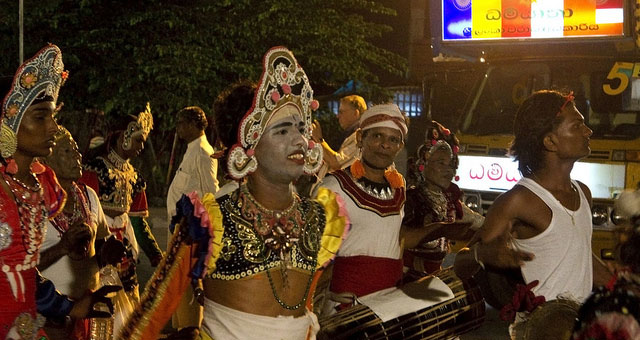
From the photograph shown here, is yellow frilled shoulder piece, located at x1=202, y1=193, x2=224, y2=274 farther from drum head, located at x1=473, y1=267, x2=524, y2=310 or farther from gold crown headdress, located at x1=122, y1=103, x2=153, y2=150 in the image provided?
gold crown headdress, located at x1=122, y1=103, x2=153, y2=150

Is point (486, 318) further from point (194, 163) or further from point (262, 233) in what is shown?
point (194, 163)

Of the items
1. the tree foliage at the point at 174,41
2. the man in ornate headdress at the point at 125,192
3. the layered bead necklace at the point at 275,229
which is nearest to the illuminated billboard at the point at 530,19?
the man in ornate headdress at the point at 125,192

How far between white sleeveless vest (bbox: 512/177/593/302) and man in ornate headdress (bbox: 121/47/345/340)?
1055 millimetres

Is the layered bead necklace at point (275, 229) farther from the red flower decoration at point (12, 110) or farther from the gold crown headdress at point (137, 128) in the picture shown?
the gold crown headdress at point (137, 128)

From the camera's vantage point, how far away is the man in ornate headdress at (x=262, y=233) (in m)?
4.02

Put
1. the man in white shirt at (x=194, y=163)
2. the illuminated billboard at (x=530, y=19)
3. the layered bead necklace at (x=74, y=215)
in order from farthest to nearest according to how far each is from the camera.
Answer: the illuminated billboard at (x=530, y=19) → the man in white shirt at (x=194, y=163) → the layered bead necklace at (x=74, y=215)

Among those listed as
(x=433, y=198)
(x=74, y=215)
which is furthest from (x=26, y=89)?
(x=433, y=198)

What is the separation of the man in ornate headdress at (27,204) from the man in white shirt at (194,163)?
17.6 ft

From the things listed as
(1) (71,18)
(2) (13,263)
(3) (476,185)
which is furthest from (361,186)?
(1) (71,18)

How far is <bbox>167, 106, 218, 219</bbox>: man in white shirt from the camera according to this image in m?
10.0

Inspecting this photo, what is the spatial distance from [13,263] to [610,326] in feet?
8.35

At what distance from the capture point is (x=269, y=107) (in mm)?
4176

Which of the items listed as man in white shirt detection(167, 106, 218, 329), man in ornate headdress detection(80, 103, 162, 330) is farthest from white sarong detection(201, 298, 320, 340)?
man in white shirt detection(167, 106, 218, 329)

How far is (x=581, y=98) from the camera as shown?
10.7 meters
